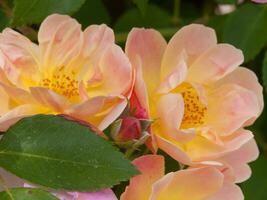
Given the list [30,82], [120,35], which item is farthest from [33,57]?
[120,35]

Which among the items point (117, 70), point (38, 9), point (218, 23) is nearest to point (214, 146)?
point (117, 70)

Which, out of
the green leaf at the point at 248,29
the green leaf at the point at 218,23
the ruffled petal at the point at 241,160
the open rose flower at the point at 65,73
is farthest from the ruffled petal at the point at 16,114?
the green leaf at the point at 218,23

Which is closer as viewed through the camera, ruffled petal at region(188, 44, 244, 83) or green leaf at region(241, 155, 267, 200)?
ruffled petal at region(188, 44, 244, 83)

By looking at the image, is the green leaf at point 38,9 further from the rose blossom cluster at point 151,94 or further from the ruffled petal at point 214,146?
the ruffled petal at point 214,146

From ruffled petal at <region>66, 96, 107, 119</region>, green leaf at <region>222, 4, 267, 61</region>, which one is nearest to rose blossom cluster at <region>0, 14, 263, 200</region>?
ruffled petal at <region>66, 96, 107, 119</region>

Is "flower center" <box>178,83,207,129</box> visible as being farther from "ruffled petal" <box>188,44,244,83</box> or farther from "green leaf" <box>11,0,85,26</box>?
"green leaf" <box>11,0,85,26</box>
